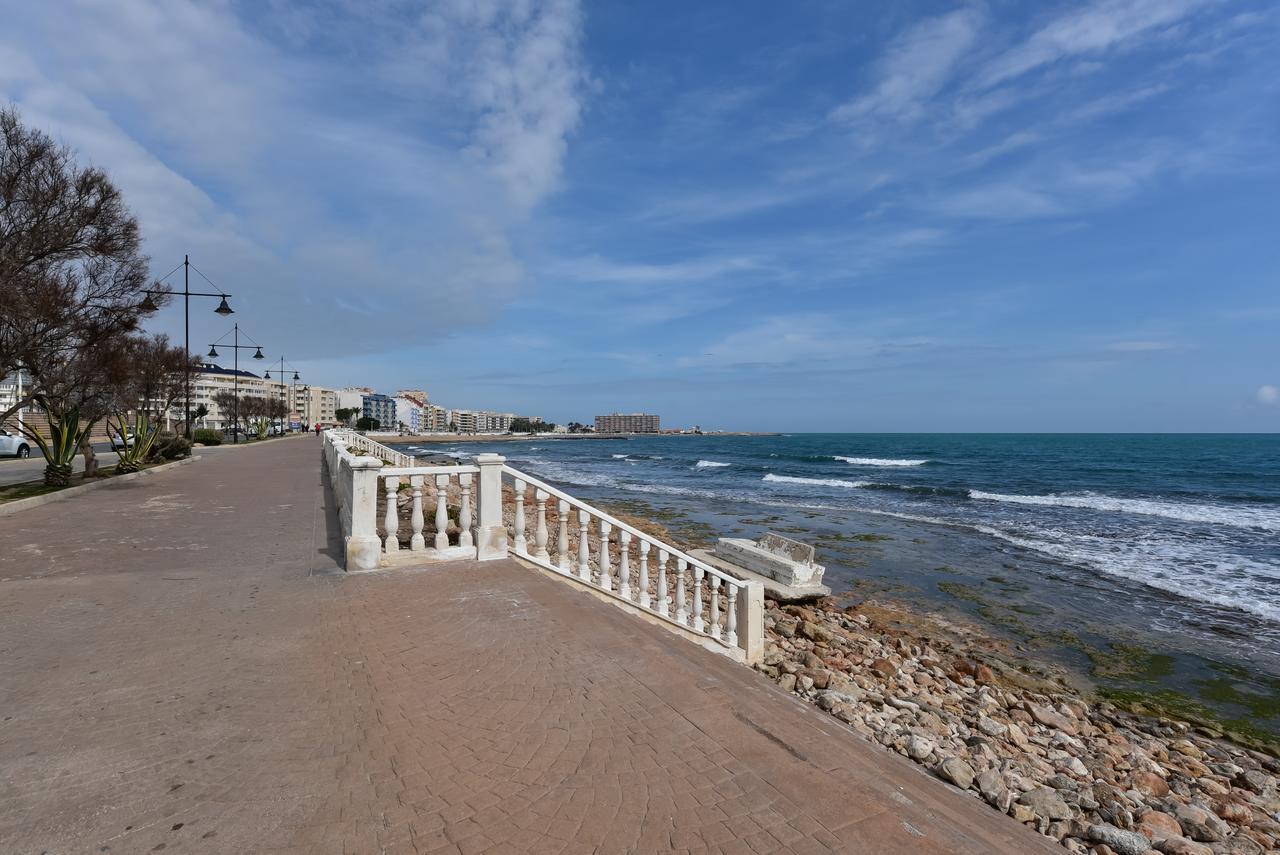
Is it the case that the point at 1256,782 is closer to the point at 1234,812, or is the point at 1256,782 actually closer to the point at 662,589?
the point at 1234,812

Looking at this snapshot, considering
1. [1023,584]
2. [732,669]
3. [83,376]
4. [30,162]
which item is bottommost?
[1023,584]

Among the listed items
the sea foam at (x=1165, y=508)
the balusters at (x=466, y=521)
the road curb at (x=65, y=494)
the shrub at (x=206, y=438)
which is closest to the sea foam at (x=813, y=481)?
the sea foam at (x=1165, y=508)

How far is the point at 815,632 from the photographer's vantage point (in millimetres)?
8320

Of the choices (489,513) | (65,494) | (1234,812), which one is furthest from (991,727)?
(65,494)

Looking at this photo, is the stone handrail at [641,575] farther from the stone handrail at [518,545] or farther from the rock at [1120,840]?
the rock at [1120,840]

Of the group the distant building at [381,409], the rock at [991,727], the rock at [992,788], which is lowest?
the rock at [991,727]

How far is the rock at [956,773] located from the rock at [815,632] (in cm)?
465

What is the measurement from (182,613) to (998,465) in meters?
52.1

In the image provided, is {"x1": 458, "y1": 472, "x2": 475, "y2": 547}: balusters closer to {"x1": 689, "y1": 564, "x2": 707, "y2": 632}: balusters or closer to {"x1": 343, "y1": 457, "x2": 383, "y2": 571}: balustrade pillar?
{"x1": 343, "y1": 457, "x2": 383, "y2": 571}: balustrade pillar

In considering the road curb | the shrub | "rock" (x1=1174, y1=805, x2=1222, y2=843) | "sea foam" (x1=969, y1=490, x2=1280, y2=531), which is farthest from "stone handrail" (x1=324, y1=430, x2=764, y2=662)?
the shrub

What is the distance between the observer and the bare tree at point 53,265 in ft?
36.3

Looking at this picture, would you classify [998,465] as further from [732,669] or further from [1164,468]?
[732,669]

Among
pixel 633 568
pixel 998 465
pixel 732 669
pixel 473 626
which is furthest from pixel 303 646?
pixel 998 465

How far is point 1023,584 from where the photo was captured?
12234 millimetres
